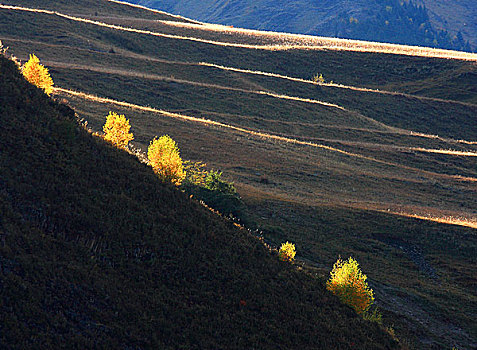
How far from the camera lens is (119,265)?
59.5ft

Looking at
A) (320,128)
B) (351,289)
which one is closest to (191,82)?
(320,128)

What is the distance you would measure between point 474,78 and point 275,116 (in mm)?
66565

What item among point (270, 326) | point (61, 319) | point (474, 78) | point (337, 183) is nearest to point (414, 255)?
point (337, 183)

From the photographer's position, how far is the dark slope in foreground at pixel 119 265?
593 inches

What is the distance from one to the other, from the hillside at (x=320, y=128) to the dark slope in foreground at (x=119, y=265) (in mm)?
8181

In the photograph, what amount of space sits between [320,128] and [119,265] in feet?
221

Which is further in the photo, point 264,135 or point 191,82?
point 191,82

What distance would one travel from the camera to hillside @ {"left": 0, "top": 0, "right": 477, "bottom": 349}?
38.1 meters

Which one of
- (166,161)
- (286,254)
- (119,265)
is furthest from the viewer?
(166,161)

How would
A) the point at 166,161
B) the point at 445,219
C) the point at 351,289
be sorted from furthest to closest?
the point at 445,219, the point at 166,161, the point at 351,289

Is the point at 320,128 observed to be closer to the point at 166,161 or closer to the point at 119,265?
the point at 166,161

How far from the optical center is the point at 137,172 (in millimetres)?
23844

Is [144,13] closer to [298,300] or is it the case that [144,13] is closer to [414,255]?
[414,255]

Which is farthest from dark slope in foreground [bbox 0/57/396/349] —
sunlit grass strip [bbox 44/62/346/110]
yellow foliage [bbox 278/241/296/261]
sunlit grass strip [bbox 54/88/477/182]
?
sunlit grass strip [bbox 44/62/346/110]
